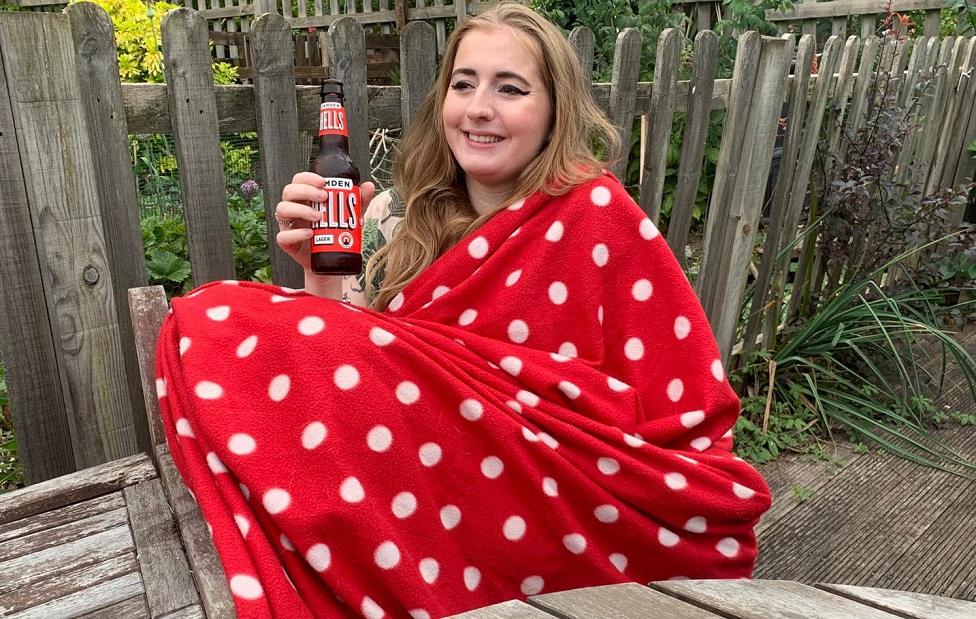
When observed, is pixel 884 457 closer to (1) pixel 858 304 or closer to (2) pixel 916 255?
(1) pixel 858 304

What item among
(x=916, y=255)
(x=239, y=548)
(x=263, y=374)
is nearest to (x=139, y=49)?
(x=263, y=374)

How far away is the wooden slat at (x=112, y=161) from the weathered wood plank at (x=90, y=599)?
2.52 ft

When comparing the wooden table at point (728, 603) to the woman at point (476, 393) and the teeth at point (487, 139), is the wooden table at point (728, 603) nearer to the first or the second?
the woman at point (476, 393)

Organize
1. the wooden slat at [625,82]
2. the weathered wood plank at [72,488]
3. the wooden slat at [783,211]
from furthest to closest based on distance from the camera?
the wooden slat at [783,211]
the wooden slat at [625,82]
the weathered wood plank at [72,488]

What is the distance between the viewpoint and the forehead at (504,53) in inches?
67.5

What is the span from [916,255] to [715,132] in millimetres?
1446

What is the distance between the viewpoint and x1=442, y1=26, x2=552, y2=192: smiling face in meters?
1.72

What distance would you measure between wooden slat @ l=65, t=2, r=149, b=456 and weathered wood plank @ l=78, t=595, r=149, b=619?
2.71 feet

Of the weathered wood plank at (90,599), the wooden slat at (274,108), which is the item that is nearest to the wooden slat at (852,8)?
the wooden slat at (274,108)

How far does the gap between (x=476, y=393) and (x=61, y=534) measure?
0.75 meters

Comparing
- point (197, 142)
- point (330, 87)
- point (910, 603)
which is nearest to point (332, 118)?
point (330, 87)

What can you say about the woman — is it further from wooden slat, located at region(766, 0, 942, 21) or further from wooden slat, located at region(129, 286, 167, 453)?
wooden slat, located at region(766, 0, 942, 21)

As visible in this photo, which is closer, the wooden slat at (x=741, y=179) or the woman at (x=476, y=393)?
the woman at (x=476, y=393)

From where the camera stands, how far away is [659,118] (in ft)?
9.07
